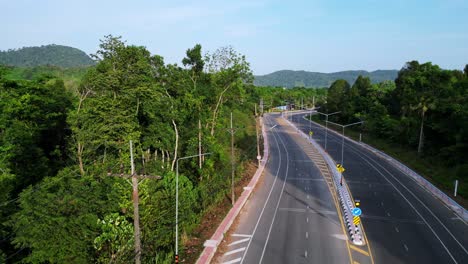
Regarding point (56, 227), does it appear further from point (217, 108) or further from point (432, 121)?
point (432, 121)

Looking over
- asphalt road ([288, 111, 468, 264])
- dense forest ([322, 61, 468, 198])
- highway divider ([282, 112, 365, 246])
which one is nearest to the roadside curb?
highway divider ([282, 112, 365, 246])

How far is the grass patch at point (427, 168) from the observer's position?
4678 centimetres

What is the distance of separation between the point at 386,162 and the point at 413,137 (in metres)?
11.8

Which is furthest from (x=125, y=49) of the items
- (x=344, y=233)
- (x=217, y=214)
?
(x=344, y=233)

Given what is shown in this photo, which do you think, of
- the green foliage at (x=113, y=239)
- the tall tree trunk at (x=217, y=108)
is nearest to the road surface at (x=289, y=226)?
the green foliage at (x=113, y=239)

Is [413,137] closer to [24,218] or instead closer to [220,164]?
[220,164]

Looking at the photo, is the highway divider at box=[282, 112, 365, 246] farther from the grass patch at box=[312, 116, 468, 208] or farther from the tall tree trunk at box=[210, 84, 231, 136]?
the tall tree trunk at box=[210, 84, 231, 136]

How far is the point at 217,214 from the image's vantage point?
120 ft

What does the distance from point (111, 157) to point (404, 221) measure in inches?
1145

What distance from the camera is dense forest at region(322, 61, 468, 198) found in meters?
54.8

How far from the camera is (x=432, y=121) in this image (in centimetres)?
6638

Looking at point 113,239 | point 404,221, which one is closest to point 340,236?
point 404,221

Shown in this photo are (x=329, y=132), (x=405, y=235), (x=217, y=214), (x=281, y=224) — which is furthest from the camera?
(x=329, y=132)

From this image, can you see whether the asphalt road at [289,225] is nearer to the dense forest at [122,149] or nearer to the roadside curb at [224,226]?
the roadside curb at [224,226]
